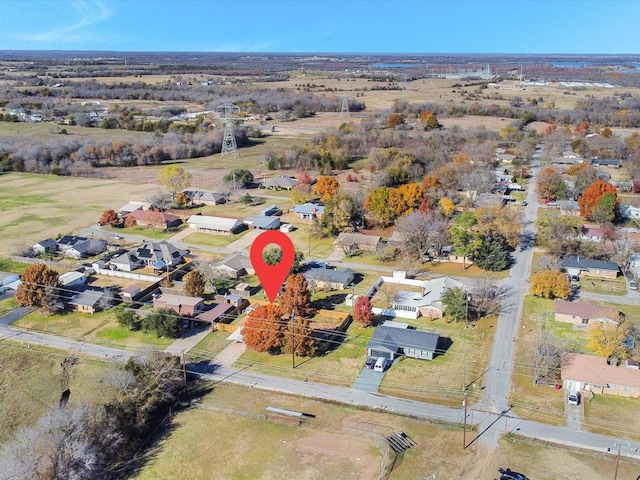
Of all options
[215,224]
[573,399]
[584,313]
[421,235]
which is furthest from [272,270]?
[584,313]

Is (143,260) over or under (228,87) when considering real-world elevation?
under

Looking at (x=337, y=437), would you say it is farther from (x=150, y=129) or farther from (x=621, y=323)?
(x=150, y=129)

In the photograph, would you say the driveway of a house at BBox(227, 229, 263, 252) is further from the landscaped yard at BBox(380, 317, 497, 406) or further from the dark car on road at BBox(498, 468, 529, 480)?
the dark car on road at BBox(498, 468, 529, 480)

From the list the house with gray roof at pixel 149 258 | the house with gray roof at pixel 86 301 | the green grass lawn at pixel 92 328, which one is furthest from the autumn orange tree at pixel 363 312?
the house with gray roof at pixel 86 301

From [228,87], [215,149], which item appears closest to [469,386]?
[215,149]

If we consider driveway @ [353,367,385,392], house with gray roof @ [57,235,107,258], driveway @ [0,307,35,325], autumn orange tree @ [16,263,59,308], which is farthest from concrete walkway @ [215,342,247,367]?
house with gray roof @ [57,235,107,258]
